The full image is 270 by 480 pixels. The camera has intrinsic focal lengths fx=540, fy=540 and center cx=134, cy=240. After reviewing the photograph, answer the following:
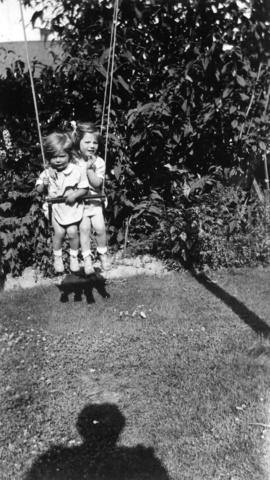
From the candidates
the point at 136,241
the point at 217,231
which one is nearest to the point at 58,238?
the point at 136,241

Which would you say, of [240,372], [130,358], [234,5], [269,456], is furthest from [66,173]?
[234,5]

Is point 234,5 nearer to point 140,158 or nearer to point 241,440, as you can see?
point 140,158

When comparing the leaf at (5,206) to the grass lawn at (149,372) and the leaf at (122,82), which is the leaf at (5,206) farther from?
the leaf at (122,82)

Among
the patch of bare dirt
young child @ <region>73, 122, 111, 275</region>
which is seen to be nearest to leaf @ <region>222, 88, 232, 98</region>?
young child @ <region>73, 122, 111, 275</region>

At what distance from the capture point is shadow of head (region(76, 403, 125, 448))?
3766mm

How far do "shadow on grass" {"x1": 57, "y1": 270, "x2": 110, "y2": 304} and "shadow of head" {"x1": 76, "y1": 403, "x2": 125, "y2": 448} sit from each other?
209 centimetres

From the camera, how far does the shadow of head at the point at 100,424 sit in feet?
12.4

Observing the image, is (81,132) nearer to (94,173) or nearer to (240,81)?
(94,173)

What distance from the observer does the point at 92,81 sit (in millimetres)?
6379

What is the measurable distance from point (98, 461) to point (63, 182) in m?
2.08

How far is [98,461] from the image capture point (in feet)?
11.7

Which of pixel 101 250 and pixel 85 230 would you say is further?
pixel 101 250

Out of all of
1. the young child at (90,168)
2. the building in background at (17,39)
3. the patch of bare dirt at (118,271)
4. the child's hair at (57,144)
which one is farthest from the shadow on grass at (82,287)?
the building in background at (17,39)

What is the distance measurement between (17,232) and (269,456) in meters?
3.95
